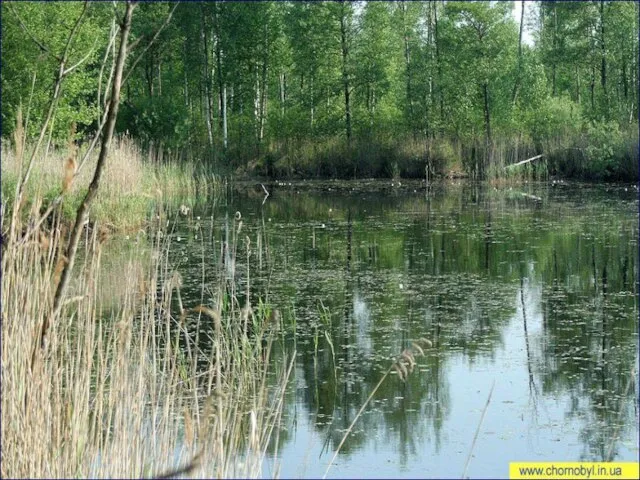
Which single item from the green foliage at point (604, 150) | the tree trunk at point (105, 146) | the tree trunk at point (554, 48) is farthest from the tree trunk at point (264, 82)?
the tree trunk at point (105, 146)

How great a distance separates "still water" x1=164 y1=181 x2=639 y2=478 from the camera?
4375mm

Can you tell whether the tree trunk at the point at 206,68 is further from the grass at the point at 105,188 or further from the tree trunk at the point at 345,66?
the grass at the point at 105,188

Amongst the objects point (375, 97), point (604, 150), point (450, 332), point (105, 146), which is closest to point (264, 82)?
point (375, 97)

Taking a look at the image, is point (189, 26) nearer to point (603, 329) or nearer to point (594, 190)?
point (594, 190)

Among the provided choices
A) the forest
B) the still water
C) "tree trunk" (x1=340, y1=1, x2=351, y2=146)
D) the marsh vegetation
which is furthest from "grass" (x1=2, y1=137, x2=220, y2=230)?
"tree trunk" (x1=340, y1=1, x2=351, y2=146)

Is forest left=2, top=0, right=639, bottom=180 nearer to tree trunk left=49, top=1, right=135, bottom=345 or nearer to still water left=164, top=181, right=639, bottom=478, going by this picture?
still water left=164, top=181, right=639, bottom=478

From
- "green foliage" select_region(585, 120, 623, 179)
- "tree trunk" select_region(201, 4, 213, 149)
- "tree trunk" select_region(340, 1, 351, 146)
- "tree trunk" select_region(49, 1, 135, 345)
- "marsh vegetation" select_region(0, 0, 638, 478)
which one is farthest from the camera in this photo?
"tree trunk" select_region(201, 4, 213, 149)

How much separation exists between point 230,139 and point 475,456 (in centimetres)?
2147

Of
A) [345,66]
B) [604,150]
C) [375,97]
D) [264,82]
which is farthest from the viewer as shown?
[375,97]

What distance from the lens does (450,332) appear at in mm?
6355

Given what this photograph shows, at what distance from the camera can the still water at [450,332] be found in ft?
14.4

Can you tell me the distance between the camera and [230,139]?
82.7 ft

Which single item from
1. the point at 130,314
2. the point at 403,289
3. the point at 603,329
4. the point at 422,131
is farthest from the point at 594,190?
the point at 130,314

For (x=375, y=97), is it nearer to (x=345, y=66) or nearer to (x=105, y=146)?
(x=345, y=66)
